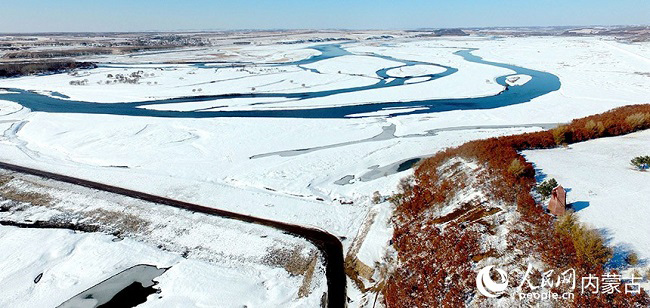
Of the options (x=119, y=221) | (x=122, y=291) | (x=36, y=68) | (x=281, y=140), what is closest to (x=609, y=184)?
(x=122, y=291)

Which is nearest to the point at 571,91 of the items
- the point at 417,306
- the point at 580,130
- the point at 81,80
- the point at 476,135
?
the point at 476,135

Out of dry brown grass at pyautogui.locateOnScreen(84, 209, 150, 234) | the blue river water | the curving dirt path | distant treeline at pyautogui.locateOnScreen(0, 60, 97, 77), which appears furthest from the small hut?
distant treeline at pyautogui.locateOnScreen(0, 60, 97, 77)

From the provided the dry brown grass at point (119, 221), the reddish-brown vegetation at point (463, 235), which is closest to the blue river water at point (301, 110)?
the reddish-brown vegetation at point (463, 235)

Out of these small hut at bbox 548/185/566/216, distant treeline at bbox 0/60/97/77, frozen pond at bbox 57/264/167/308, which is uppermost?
distant treeline at bbox 0/60/97/77

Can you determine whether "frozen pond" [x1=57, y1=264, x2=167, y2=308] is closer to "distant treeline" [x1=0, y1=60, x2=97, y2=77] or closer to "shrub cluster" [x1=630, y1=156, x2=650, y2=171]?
"shrub cluster" [x1=630, y1=156, x2=650, y2=171]

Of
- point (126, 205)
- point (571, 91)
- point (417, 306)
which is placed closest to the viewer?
point (417, 306)

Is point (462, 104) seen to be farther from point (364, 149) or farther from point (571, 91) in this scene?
point (364, 149)
